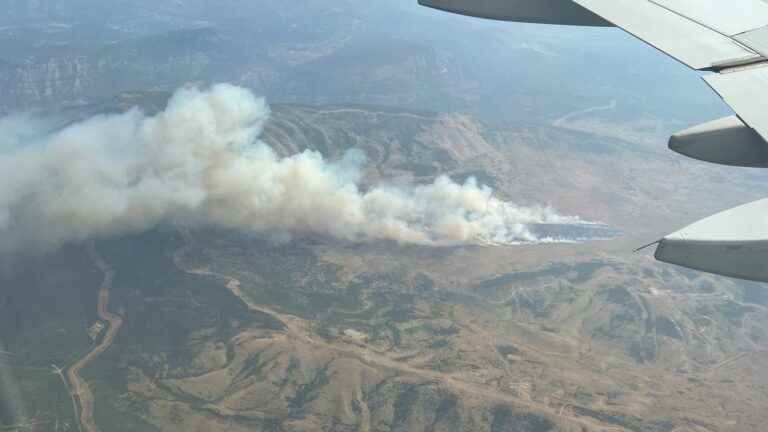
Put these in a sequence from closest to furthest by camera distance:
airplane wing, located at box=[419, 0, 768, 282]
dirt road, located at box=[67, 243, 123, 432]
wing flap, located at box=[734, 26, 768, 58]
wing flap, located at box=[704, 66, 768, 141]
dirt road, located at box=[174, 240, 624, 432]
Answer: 1. airplane wing, located at box=[419, 0, 768, 282]
2. wing flap, located at box=[704, 66, 768, 141]
3. wing flap, located at box=[734, 26, 768, 58]
4. dirt road, located at box=[67, 243, 123, 432]
5. dirt road, located at box=[174, 240, 624, 432]

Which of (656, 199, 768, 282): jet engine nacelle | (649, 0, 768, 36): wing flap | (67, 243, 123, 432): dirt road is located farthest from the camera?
(67, 243, 123, 432): dirt road

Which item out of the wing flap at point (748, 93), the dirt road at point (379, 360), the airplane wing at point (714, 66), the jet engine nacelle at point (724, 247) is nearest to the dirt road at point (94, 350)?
the dirt road at point (379, 360)

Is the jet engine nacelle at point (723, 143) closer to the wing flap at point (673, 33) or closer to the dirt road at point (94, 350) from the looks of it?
the wing flap at point (673, 33)

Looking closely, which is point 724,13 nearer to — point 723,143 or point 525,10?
point 723,143

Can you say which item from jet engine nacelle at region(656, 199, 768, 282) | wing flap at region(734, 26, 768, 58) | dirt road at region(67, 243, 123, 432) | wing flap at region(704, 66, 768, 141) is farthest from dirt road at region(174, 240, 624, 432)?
jet engine nacelle at region(656, 199, 768, 282)

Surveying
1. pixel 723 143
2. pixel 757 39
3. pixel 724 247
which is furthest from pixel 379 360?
pixel 724 247

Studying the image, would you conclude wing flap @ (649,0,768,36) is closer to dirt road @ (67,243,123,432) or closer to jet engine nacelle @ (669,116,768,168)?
jet engine nacelle @ (669,116,768,168)
